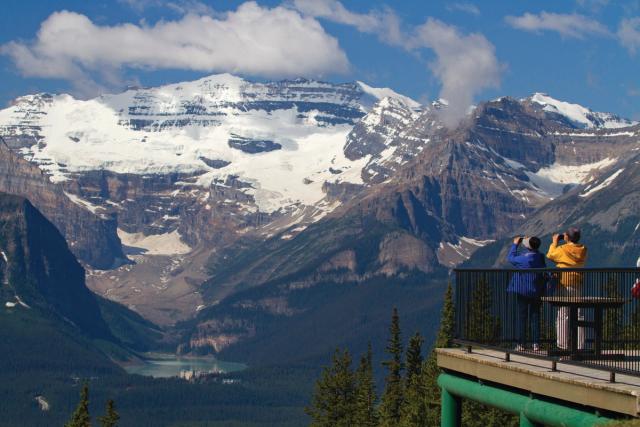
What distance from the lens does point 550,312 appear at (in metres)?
32.0

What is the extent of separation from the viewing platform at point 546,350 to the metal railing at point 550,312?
0.02m

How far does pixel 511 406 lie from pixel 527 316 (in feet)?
10.2

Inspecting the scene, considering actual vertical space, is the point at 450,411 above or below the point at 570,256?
below

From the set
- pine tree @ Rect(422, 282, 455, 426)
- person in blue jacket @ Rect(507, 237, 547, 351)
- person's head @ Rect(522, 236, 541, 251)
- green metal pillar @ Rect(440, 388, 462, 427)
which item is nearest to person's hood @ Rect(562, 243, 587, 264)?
person's head @ Rect(522, 236, 541, 251)

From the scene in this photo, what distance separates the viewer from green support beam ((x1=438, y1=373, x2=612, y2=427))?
26625mm

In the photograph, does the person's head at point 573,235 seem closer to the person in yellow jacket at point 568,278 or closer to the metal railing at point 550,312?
the person in yellow jacket at point 568,278

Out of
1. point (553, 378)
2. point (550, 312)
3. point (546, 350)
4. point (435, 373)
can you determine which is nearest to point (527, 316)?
point (550, 312)

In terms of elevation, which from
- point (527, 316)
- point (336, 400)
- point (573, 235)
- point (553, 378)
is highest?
point (573, 235)

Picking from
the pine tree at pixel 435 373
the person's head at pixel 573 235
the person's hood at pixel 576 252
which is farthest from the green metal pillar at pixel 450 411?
the pine tree at pixel 435 373

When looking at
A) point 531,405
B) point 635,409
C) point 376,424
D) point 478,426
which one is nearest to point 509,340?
point 531,405

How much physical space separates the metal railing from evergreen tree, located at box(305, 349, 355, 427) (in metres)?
112

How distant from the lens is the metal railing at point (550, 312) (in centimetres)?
2975

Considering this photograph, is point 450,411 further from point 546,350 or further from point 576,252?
point 576,252

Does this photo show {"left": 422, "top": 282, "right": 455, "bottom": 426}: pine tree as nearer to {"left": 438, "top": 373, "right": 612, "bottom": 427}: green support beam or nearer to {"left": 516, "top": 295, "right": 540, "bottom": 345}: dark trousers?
{"left": 438, "top": 373, "right": 612, "bottom": 427}: green support beam
